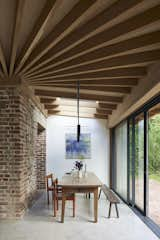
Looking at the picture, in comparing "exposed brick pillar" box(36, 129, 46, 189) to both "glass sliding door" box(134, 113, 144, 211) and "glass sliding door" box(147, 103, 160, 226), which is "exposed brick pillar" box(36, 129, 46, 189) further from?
"glass sliding door" box(147, 103, 160, 226)

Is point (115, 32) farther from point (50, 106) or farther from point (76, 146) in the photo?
point (76, 146)

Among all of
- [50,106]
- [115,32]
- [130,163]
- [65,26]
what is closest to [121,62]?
[115,32]

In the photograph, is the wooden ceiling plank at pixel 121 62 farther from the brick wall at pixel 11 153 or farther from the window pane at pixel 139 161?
the window pane at pixel 139 161

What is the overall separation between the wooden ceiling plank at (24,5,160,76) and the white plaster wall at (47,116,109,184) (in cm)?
572

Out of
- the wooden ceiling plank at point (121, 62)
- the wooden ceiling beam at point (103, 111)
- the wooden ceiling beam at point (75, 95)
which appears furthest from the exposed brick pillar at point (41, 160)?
the wooden ceiling plank at point (121, 62)

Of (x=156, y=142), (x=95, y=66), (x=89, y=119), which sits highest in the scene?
(x=95, y=66)

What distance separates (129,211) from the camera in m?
5.91

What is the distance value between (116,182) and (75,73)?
5.58m

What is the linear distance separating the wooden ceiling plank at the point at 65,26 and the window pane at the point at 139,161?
9.77 ft

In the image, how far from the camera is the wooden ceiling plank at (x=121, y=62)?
12.0 feet

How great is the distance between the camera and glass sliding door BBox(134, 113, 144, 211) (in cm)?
564

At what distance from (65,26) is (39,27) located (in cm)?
29

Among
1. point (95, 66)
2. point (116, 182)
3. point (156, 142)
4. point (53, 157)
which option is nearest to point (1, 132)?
point (95, 66)

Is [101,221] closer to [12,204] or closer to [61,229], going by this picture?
[61,229]
